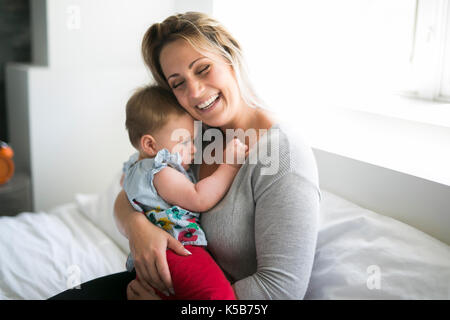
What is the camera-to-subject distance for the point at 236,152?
3.14 ft

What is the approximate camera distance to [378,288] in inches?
35.9

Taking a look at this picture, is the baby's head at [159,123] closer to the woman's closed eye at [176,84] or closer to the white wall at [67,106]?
the woman's closed eye at [176,84]

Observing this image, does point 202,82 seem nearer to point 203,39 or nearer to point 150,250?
point 203,39

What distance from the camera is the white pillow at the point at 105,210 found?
160 cm

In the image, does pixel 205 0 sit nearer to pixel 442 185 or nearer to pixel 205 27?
pixel 205 27

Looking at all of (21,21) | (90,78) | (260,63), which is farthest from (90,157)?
(260,63)

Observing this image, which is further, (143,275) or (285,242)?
(143,275)

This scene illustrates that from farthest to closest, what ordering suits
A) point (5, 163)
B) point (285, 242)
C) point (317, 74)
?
1. point (5, 163)
2. point (317, 74)
3. point (285, 242)

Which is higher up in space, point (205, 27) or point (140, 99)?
point (205, 27)

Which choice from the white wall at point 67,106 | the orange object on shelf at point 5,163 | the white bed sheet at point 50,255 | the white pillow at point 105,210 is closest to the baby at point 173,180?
the white bed sheet at point 50,255

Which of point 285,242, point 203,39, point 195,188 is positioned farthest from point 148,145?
point 285,242

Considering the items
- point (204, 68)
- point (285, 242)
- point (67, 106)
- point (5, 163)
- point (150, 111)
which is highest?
point (204, 68)

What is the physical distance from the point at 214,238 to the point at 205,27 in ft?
1.58

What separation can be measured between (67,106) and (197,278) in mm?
1478
